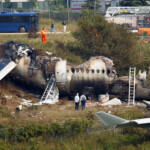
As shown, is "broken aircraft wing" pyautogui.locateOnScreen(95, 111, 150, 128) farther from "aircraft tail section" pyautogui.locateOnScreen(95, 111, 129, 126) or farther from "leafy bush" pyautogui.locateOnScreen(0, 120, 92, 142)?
"leafy bush" pyautogui.locateOnScreen(0, 120, 92, 142)

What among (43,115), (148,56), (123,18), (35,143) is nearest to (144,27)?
(123,18)

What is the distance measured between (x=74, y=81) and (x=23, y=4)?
8871cm

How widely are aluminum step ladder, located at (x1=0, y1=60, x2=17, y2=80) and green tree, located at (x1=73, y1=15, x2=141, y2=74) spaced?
14.2m

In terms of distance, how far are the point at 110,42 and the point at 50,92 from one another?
13594 mm

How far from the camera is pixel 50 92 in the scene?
112 feet

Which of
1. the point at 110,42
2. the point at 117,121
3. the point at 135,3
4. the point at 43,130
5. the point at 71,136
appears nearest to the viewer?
the point at 117,121

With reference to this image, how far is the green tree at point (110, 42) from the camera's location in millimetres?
43781

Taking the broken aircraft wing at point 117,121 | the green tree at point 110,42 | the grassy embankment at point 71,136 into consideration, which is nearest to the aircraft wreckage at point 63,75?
the grassy embankment at point 71,136

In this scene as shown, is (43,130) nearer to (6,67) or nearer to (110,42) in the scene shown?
(6,67)

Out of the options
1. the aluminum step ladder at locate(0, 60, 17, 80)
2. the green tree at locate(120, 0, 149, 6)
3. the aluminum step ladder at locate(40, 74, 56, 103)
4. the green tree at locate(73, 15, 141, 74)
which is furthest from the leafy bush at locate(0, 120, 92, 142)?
the green tree at locate(120, 0, 149, 6)

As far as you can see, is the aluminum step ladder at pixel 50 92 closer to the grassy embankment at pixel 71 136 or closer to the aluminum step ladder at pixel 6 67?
the grassy embankment at pixel 71 136

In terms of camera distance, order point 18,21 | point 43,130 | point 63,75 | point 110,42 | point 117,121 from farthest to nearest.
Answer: point 18,21 < point 110,42 < point 63,75 < point 43,130 < point 117,121

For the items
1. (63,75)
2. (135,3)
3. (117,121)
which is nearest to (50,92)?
(63,75)

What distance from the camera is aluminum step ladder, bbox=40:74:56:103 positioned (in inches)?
1325
